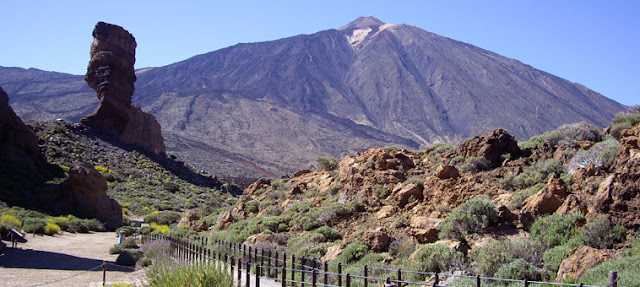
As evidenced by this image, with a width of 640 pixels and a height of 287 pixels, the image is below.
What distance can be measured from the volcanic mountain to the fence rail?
66.0 meters

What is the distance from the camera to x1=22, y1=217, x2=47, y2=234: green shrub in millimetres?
24578

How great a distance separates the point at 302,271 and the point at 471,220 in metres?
4.67

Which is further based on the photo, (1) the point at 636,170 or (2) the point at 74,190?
(2) the point at 74,190

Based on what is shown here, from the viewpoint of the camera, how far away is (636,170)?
10242 mm

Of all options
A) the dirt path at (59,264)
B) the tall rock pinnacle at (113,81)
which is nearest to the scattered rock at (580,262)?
the dirt path at (59,264)

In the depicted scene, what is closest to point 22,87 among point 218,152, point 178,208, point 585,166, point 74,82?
point 74,82

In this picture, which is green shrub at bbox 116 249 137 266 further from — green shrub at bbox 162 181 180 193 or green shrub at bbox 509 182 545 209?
green shrub at bbox 162 181 180 193

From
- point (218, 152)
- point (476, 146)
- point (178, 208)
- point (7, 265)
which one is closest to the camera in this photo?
point (7, 265)

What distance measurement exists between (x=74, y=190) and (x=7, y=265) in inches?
646

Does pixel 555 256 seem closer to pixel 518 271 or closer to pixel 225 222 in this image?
pixel 518 271

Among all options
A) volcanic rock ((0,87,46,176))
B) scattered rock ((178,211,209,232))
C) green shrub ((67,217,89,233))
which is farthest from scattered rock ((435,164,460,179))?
volcanic rock ((0,87,46,176))

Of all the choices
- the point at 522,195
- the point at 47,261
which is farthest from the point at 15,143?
the point at 522,195

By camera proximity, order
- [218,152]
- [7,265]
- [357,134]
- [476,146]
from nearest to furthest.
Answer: [7,265] → [476,146] → [218,152] → [357,134]

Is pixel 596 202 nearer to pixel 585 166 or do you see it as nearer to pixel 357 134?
pixel 585 166
